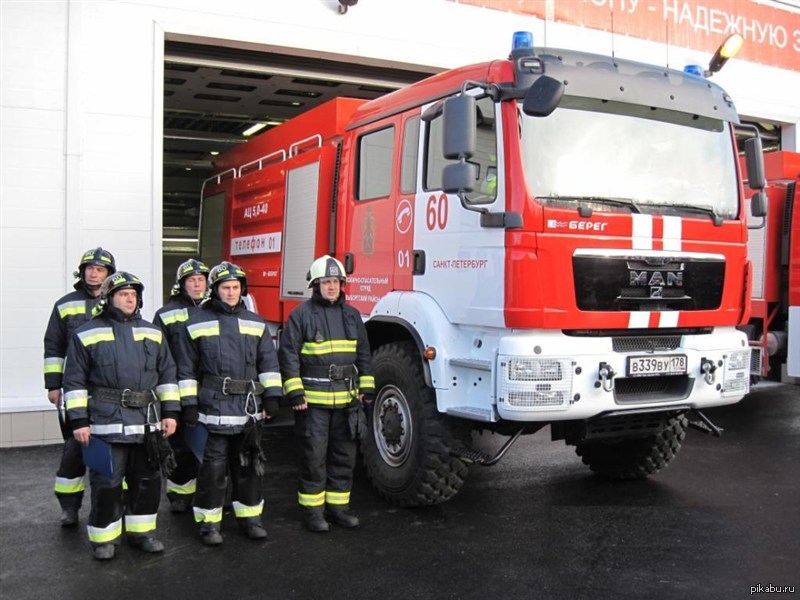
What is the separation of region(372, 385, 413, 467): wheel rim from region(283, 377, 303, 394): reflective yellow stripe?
75cm

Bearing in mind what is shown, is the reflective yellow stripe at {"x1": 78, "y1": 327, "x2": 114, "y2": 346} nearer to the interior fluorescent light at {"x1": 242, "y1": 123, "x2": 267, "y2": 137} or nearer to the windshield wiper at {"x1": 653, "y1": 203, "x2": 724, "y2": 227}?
the windshield wiper at {"x1": 653, "y1": 203, "x2": 724, "y2": 227}

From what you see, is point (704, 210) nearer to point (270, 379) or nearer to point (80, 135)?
point (270, 379)

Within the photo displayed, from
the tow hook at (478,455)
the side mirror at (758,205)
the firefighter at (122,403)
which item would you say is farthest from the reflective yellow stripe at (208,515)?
the side mirror at (758,205)

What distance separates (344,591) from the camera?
391cm

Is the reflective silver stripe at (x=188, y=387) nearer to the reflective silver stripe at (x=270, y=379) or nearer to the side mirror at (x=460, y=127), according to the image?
the reflective silver stripe at (x=270, y=379)

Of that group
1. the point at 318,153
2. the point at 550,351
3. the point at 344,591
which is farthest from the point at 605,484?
the point at 318,153

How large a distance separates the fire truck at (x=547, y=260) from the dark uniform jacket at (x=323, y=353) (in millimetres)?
328

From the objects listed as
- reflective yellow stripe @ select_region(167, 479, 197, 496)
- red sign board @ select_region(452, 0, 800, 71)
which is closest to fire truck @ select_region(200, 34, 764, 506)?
reflective yellow stripe @ select_region(167, 479, 197, 496)

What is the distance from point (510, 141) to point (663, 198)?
3.52 ft

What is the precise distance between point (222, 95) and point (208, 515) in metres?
7.43

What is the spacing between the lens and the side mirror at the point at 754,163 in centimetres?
557

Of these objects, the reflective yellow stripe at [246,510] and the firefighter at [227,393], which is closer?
the firefighter at [227,393]

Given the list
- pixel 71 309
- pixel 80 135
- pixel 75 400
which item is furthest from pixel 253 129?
pixel 75 400

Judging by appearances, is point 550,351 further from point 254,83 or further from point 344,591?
point 254,83
